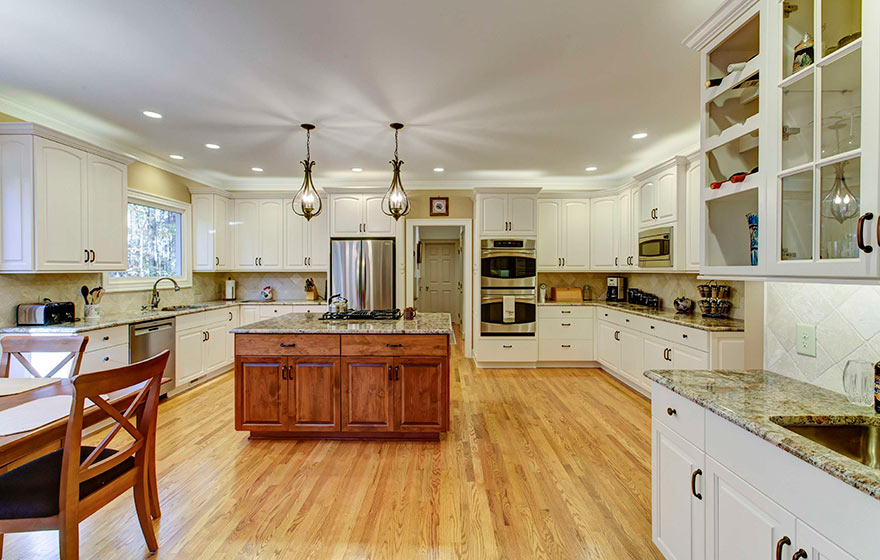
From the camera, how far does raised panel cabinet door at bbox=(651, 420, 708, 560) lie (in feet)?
4.55

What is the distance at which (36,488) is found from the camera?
145 centimetres

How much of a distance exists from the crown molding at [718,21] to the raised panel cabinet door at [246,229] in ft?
17.5

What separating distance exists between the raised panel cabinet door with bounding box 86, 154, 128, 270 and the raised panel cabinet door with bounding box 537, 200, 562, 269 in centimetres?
477

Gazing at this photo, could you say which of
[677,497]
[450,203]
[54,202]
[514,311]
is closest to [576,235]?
[514,311]

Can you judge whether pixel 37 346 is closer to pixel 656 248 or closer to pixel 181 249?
pixel 181 249

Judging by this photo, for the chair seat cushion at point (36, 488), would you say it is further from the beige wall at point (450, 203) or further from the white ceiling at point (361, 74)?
the beige wall at point (450, 203)

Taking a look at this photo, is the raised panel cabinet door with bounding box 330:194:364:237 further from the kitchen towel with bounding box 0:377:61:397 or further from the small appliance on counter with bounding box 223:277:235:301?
the kitchen towel with bounding box 0:377:61:397

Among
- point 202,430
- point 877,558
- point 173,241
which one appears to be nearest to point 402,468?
point 202,430

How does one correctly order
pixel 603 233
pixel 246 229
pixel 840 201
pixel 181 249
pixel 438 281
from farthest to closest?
1. pixel 438 281
2. pixel 246 229
3. pixel 603 233
4. pixel 181 249
5. pixel 840 201

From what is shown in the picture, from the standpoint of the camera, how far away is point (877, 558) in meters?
0.80

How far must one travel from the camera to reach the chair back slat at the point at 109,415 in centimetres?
139

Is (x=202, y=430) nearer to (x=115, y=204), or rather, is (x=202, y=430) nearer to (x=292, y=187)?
(x=115, y=204)

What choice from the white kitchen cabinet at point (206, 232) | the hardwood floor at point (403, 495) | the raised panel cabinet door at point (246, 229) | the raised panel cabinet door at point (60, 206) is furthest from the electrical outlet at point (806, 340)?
the white kitchen cabinet at point (206, 232)

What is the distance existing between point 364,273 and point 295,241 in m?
1.22
